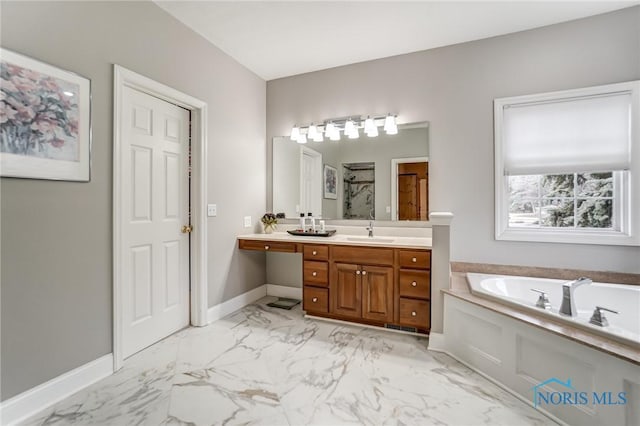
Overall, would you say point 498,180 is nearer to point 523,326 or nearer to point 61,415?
point 523,326

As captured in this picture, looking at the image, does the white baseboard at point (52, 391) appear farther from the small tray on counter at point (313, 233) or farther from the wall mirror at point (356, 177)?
the wall mirror at point (356, 177)

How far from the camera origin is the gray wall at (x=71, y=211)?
4.87 feet

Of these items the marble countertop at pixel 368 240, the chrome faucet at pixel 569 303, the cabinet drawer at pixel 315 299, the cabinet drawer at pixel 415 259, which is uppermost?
the marble countertop at pixel 368 240

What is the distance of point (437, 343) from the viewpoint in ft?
7.41

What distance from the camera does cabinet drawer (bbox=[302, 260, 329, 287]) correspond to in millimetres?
2770

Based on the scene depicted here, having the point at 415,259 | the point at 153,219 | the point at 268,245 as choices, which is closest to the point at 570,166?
the point at 415,259

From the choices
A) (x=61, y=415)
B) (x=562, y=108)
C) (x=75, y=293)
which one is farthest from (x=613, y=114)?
(x=61, y=415)

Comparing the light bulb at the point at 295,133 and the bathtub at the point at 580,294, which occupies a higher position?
the light bulb at the point at 295,133

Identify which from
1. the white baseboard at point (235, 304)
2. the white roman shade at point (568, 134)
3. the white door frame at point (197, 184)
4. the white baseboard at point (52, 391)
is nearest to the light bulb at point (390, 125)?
the white roman shade at point (568, 134)

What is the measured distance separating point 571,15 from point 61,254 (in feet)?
13.4

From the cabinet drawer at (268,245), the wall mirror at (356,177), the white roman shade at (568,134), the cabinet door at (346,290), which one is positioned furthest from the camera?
the wall mirror at (356,177)

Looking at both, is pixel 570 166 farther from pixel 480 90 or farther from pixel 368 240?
pixel 368 240

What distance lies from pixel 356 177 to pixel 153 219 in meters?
2.01

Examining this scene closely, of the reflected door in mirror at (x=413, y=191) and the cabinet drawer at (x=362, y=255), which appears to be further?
the reflected door in mirror at (x=413, y=191)
